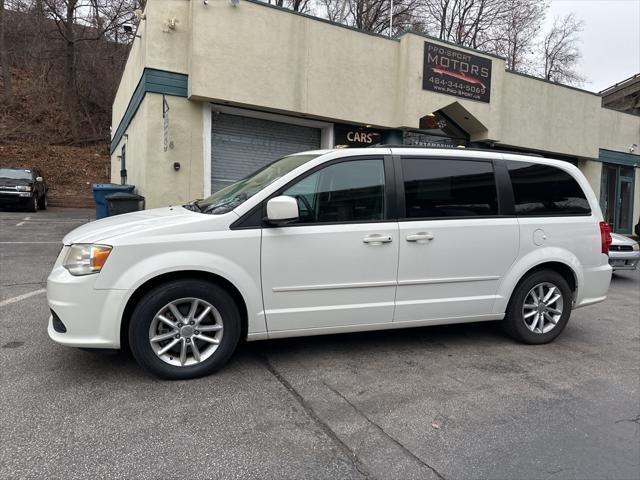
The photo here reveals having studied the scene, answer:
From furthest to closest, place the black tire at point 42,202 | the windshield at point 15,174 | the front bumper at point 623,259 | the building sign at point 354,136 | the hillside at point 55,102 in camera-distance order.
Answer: the hillside at point 55,102, the black tire at point 42,202, the windshield at point 15,174, the building sign at point 354,136, the front bumper at point 623,259

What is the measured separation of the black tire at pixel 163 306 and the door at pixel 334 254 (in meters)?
0.31

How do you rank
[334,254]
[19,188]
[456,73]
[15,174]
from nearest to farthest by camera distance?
1. [334,254]
2. [456,73]
3. [19,188]
4. [15,174]

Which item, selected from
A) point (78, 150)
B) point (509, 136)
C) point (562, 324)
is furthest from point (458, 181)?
point (78, 150)

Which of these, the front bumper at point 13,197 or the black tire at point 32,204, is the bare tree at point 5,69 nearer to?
the black tire at point 32,204

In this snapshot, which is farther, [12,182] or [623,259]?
[12,182]

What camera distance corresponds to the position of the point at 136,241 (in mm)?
3471

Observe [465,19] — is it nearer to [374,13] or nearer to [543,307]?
[374,13]

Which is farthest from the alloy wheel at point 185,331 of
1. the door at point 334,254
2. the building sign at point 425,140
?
the building sign at point 425,140

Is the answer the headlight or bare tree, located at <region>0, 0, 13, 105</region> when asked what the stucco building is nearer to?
the headlight

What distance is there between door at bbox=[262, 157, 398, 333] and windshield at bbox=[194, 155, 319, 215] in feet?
0.82

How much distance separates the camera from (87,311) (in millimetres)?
3396

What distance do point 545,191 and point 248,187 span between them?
9.81ft

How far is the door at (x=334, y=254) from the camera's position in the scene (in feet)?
12.5

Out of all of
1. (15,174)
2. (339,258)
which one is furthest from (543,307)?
(15,174)
